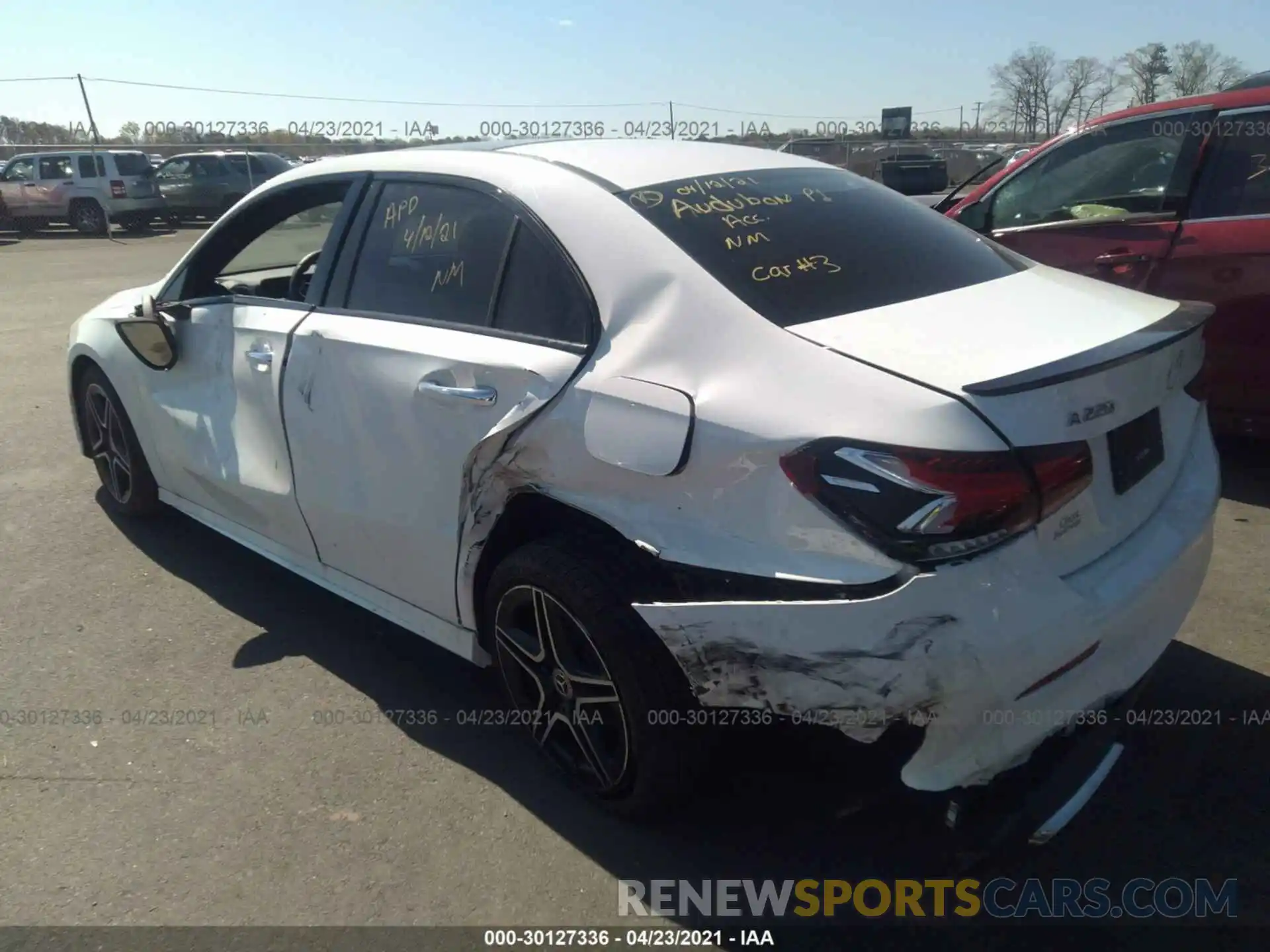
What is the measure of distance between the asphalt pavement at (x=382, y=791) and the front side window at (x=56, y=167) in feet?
71.7

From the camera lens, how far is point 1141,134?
16.4ft

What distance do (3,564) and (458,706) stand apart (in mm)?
2508

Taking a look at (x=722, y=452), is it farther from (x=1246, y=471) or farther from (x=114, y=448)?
(x=1246, y=471)

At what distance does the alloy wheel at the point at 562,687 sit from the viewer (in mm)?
2590

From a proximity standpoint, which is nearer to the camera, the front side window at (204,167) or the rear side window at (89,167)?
the rear side window at (89,167)

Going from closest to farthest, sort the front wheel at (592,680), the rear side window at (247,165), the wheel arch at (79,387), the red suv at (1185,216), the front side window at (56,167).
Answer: the front wheel at (592,680) → the red suv at (1185,216) → the wheel arch at (79,387) → the front side window at (56,167) → the rear side window at (247,165)

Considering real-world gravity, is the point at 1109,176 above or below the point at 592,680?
above

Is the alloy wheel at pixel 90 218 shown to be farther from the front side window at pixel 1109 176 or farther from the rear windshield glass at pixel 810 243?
the rear windshield glass at pixel 810 243

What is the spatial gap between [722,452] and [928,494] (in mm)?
439

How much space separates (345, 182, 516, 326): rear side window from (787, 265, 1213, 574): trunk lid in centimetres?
101

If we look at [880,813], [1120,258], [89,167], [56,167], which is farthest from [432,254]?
[56,167]

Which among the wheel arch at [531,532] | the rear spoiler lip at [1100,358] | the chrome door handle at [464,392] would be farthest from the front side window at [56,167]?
the rear spoiler lip at [1100,358]

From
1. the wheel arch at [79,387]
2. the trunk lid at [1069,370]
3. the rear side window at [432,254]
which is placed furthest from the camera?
the wheel arch at [79,387]

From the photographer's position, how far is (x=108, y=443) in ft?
15.6
